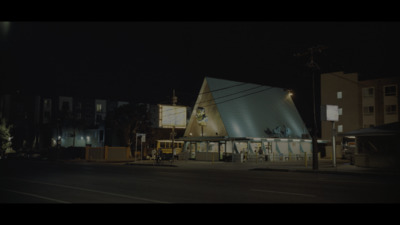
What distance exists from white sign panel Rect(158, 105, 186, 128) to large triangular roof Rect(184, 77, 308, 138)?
53.2 inches

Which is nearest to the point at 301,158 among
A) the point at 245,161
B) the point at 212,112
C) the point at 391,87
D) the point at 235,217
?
the point at 245,161

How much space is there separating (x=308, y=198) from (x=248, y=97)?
1440 inches

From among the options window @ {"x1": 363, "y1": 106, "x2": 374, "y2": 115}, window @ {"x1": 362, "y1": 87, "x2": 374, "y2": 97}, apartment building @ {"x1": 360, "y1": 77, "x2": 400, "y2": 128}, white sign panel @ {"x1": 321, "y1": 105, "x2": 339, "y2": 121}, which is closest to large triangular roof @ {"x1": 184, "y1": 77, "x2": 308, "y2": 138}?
white sign panel @ {"x1": 321, "y1": 105, "x2": 339, "y2": 121}

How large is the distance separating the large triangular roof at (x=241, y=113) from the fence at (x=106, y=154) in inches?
337

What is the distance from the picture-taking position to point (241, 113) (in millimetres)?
Result: 43125

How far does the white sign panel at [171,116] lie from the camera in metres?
43.0

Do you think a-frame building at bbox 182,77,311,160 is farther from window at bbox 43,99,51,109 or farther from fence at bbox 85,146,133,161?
window at bbox 43,99,51,109

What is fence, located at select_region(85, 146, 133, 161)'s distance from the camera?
43281 millimetres

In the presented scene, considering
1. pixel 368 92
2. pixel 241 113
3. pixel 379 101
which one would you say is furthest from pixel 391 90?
pixel 241 113

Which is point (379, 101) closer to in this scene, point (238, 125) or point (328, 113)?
point (238, 125)

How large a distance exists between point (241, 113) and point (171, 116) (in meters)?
8.66

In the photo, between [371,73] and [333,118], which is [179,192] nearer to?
[333,118]

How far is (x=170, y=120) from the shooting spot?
4362cm

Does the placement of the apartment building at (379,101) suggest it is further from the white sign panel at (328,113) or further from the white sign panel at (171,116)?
the white sign panel at (171,116)
